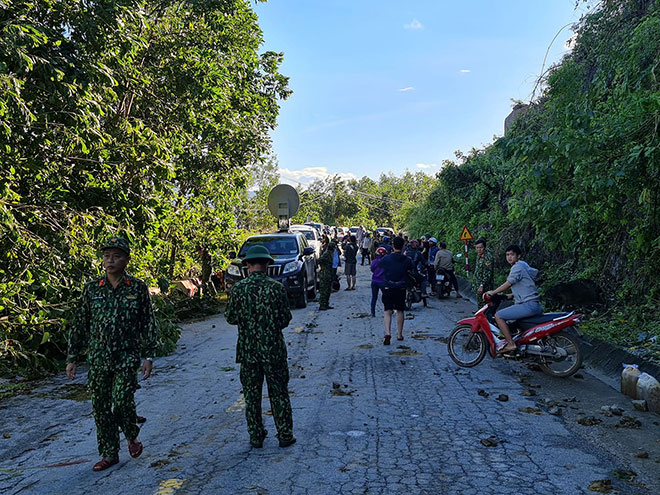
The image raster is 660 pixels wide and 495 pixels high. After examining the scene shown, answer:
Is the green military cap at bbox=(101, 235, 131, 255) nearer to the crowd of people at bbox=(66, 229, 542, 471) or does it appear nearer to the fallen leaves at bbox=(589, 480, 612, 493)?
the crowd of people at bbox=(66, 229, 542, 471)

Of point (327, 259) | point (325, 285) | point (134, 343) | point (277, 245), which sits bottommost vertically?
point (325, 285)

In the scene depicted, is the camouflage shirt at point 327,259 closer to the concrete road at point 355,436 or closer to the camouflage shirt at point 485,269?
the camouflage shirt at point 485,269

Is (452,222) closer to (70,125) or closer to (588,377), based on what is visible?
(588,377)

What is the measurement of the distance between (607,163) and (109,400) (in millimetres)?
7342

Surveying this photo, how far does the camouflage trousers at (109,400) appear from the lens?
4.91 metres

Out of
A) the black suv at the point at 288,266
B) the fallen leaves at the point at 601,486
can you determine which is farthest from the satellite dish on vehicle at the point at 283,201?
the fallen leaves at the point at 601,486

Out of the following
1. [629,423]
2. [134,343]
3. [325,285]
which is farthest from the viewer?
[325,285]

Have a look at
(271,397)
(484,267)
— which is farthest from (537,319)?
(271,397)

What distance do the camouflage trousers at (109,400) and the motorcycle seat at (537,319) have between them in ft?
18.4

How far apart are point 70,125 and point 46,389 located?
369 cm

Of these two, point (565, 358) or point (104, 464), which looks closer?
point (104, 464)

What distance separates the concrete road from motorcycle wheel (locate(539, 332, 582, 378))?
18 cm

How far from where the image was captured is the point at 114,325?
4.95m

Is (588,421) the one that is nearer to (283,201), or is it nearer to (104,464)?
(104,464)
